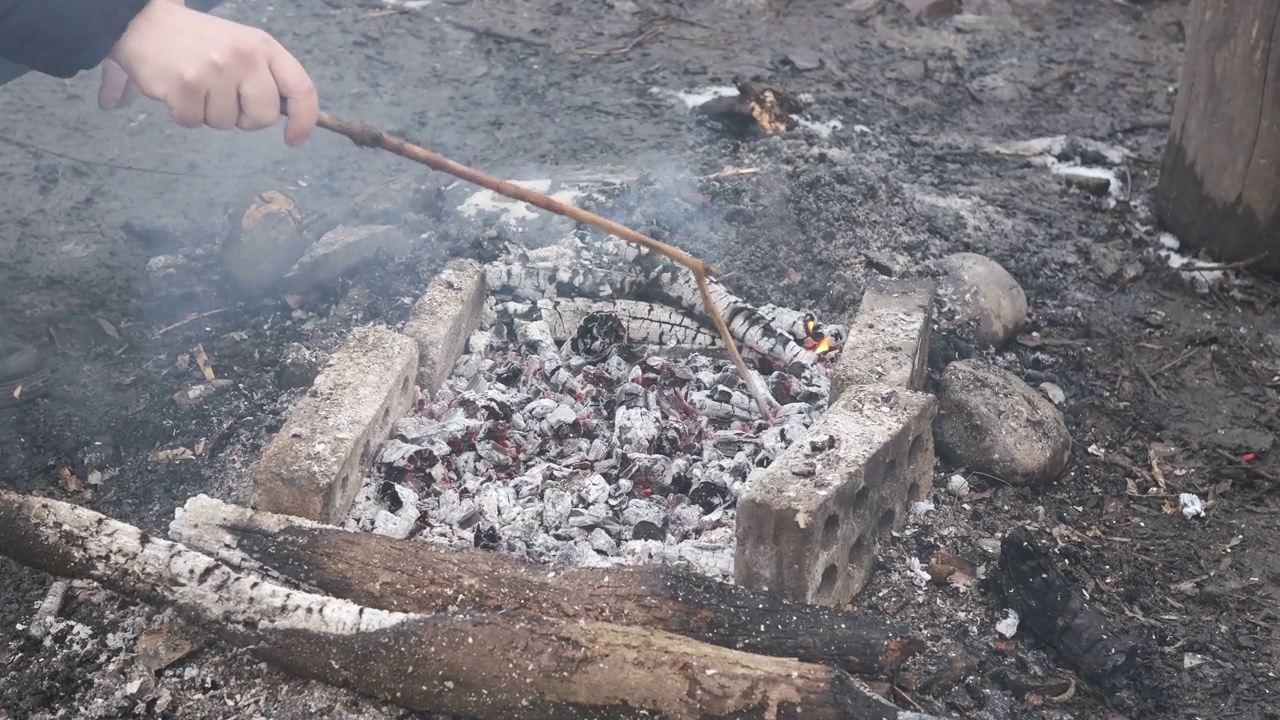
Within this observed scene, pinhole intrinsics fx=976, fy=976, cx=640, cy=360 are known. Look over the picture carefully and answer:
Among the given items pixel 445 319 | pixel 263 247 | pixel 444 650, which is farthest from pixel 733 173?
pixel 444 650

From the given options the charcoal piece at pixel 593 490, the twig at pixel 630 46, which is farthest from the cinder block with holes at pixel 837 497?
the twig at pixel 630 46

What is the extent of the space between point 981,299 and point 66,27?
426cm

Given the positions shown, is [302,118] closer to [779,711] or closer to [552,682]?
[552,682]

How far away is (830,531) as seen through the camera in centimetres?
338

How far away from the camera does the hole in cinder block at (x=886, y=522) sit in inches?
153

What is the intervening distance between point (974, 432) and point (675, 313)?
1519 millimetres

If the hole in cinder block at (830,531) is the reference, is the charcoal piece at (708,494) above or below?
below

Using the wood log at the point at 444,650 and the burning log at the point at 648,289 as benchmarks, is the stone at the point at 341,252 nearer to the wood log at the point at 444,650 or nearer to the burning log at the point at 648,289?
the burning log at the point at 648,289

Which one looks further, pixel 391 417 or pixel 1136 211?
pixel 1136 211

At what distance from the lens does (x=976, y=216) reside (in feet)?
21.2

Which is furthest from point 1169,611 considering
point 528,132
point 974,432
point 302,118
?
point 528,132

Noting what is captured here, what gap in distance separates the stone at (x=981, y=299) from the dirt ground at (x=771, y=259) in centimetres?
17

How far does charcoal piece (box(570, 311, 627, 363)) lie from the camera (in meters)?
4.71

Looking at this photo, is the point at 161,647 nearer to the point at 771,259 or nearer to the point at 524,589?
the point at 524,589
